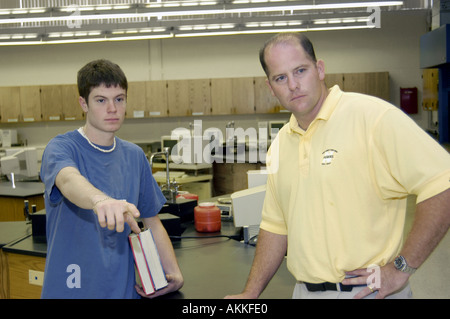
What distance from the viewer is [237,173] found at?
6.14 meters

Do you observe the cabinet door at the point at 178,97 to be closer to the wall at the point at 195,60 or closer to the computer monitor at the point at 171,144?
the wall at the point at 195,60

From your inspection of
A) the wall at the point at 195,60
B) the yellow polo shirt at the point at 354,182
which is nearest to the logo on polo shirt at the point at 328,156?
the yellow polo shirt at the point at 354,182

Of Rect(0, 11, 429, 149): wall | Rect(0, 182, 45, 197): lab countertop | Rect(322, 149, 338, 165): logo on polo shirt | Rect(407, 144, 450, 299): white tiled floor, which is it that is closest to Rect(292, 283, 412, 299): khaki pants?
Rect(322, 149, 338, 165): logo on polo shirt

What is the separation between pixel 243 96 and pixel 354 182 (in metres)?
6.67

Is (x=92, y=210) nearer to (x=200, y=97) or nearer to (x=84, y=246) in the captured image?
(x=84, y=246)

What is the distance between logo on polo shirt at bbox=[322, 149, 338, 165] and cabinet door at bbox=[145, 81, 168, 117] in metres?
6.76

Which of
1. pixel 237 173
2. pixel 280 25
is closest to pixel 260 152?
pixel 237 173

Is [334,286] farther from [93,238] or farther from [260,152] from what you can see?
[260,152]

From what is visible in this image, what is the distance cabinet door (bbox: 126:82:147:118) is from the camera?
25.7 ft

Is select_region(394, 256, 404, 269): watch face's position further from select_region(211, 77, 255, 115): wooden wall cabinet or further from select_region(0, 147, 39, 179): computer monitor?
select_region(211, 77, 255, 115): wooden wall cabinet

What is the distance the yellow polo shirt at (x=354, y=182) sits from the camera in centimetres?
114

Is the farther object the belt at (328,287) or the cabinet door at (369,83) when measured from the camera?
the cabinet door at (369,83)

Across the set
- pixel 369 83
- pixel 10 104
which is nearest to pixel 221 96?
pixel 369 83

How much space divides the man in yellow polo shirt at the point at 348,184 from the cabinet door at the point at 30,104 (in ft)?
23.8
